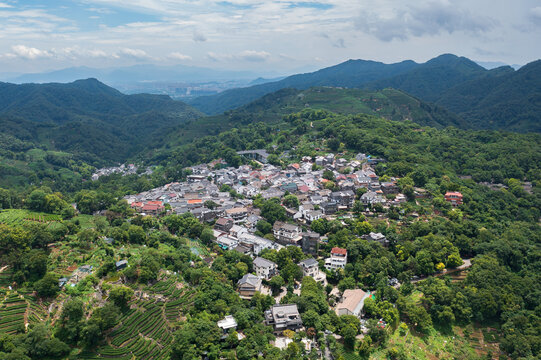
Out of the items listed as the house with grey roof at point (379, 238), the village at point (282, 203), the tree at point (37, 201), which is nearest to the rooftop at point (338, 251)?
the village at point (282, 203)

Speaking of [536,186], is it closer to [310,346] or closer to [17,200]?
[310,346]

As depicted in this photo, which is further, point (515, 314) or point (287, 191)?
point (287, 191)

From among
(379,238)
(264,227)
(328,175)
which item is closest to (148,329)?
(264,227)

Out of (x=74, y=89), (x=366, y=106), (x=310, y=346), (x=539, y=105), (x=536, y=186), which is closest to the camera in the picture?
(x=310, y=346)

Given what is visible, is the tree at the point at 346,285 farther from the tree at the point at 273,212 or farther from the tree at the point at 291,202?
the tree at the point at 291,202

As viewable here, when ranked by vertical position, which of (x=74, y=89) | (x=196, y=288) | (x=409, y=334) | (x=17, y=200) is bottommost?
(x=409, y=334)

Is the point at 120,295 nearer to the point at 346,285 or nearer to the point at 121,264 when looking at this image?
the point at 121,264

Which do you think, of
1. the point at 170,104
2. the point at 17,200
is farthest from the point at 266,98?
the point at 17,200

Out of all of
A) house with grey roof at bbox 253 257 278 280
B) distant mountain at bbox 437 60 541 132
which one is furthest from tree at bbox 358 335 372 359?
distant mountain at bbox 437 60 541 132
